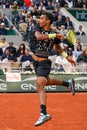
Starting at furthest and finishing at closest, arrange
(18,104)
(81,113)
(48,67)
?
(18,104)
(81,113)
(48,67)

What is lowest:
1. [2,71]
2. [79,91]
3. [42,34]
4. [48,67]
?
[79,91]

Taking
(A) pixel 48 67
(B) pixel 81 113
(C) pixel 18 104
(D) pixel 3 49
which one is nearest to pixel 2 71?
(D) pixel 3 49

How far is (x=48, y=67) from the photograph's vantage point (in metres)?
9.00

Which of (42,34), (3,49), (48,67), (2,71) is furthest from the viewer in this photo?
(3,49)

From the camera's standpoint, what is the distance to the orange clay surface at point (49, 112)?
9.44 metres

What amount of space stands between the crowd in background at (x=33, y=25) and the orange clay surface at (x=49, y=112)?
6.83 ft

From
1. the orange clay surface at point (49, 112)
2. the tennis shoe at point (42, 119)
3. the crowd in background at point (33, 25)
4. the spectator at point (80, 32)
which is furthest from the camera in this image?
the spectator at point (80, 32)

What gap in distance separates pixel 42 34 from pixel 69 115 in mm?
3344

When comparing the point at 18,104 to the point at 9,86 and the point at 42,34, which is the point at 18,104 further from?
the point at 42,34

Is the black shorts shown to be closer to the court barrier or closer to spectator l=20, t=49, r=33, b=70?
the court barrier

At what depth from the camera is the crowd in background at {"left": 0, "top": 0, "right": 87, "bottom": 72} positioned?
18.0m

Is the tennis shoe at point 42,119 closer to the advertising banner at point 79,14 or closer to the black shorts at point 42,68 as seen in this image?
the black shorts at point 42,68

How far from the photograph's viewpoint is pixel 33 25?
840 inches

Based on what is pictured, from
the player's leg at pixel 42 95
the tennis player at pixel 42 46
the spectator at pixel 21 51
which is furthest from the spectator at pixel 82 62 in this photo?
the player's leg at pixel 42 95
